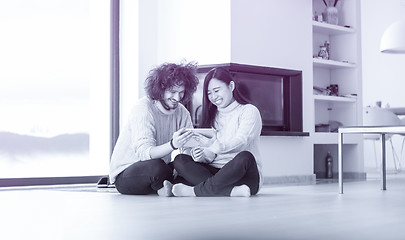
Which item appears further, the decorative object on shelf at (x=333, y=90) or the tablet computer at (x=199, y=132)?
the decorative object on shelf at (x=333, y=90)

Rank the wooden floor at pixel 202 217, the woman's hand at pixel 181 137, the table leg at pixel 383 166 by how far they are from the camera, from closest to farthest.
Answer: the wooden floor at pixel 202 217, the woman's hand at pixel 181 137, the table leg at pixel 383 166

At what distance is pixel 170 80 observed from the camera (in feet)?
12.6

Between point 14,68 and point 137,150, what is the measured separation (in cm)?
224

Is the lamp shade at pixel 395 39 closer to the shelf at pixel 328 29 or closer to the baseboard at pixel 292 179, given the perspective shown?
the shelf at pixel 328 29

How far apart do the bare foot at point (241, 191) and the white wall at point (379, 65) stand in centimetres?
629

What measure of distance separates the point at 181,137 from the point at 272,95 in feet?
8.83

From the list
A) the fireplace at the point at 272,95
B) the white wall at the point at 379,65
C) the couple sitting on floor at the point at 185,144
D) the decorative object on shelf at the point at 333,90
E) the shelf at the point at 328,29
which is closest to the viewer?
the couple sitting on floor at the point at 185,144

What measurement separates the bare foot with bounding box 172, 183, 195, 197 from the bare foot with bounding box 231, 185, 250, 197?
241 mm

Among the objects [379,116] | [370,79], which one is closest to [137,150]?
[379,116]

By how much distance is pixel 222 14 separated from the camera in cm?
577

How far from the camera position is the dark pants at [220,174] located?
3.74m

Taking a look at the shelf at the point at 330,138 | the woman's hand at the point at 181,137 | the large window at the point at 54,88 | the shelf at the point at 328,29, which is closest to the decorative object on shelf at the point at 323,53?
the shelf at the point at 328,29

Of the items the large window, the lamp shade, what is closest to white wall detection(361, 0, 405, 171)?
the lamp shade

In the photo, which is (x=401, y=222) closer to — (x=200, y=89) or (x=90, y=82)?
(x=200, y=89)
